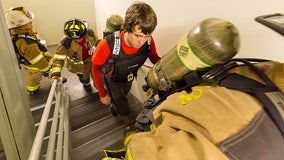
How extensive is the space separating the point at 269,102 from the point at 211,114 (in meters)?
0.12

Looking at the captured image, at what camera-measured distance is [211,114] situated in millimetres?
473

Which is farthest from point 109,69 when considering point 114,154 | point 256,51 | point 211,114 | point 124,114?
point 211,114

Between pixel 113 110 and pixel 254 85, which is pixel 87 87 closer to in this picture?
pixel 113 110

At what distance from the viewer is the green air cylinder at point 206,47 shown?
2.25 feet

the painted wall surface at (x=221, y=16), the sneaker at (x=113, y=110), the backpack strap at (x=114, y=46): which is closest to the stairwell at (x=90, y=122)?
the sneaker at (x=113, y=110)

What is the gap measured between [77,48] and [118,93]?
2.39 feet

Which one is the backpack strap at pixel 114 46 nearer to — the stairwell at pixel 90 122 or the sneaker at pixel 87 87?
the stairwell at pixel 90 122

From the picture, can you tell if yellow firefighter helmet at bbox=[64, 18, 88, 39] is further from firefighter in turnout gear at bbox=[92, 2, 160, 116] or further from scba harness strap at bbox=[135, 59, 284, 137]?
scba harness strap at bbox=[135, 59, 284, 137]

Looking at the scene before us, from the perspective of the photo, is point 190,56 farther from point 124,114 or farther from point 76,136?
point 76,136

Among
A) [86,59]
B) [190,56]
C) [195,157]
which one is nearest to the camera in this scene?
[195,157]

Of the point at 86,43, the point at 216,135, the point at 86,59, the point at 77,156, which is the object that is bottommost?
the point at 77,156

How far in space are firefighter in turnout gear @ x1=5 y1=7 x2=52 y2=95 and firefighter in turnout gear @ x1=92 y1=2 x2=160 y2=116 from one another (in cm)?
74

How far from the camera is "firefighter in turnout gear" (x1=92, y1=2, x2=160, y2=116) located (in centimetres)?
127

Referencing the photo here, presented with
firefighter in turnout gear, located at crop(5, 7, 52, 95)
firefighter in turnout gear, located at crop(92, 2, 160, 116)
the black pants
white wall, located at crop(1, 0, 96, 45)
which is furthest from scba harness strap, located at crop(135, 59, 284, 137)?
white wall, located at crop(1, 0, 96, 45)
